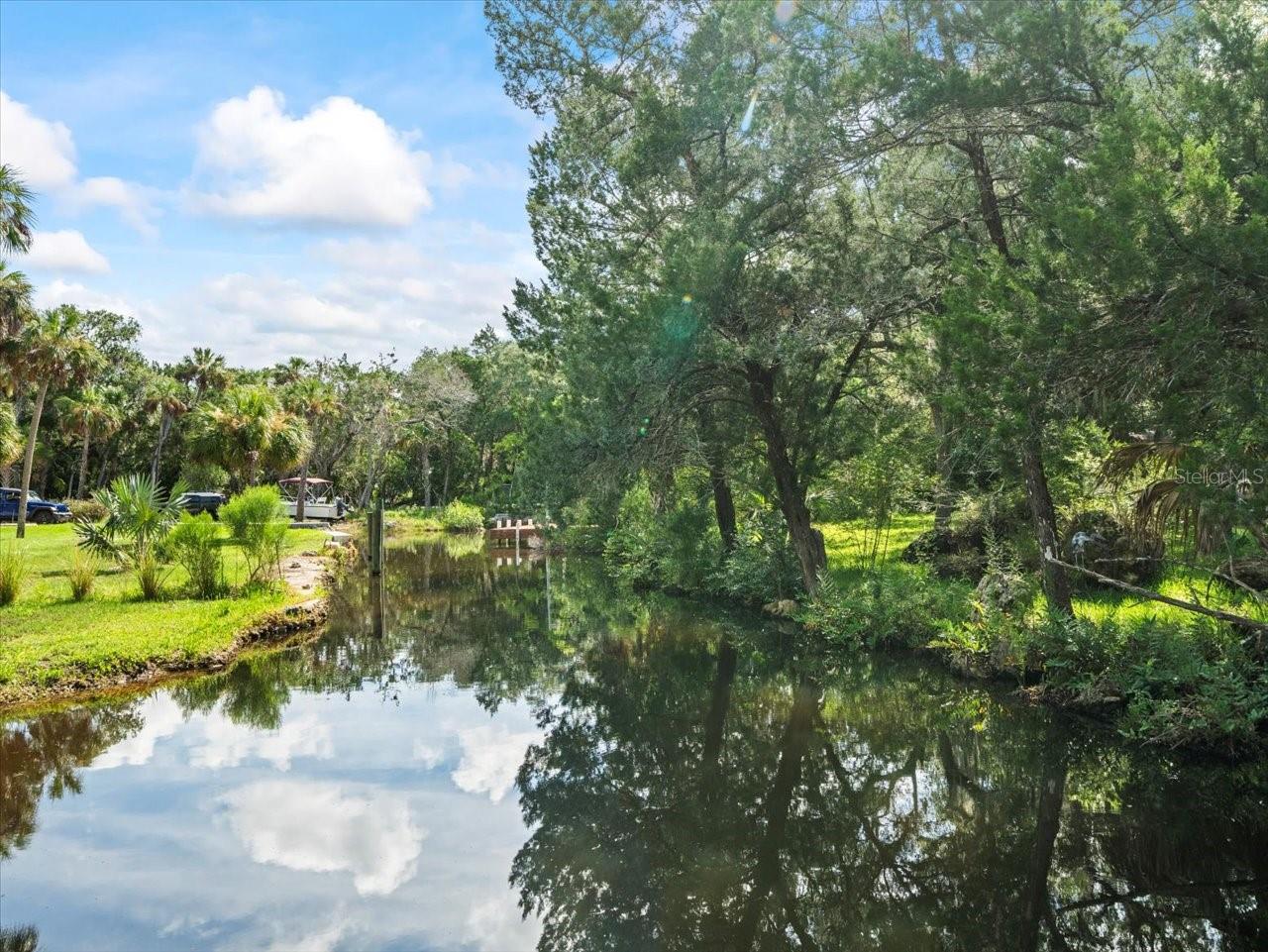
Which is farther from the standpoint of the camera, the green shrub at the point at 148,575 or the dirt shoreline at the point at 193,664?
the green shrub at the point at 148,575

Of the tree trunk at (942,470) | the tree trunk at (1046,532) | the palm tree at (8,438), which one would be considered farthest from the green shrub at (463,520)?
the tree trunk at (1046,532)

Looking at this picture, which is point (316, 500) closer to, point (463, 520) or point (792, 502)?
point (463, 520)

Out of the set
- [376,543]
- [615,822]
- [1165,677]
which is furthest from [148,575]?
[1165,677]

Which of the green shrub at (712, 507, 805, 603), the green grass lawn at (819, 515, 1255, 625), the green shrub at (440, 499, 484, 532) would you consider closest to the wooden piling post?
the green shrub at (712, 507, 805, 603)

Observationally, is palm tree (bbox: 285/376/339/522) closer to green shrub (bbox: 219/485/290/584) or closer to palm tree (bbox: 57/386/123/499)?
palm tree (bbox: 57/386/123/499)

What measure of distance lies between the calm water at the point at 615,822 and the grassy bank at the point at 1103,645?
0.46 m

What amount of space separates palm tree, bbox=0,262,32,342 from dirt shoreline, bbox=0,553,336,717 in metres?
11.9

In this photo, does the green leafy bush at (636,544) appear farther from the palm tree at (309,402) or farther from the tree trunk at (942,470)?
the palm tree at (309,402)

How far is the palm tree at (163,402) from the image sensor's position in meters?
44.5

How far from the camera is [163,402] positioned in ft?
145

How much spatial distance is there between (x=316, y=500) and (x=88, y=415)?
12.8m

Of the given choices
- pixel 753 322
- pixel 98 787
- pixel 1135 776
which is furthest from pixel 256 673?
pixel 1135 776

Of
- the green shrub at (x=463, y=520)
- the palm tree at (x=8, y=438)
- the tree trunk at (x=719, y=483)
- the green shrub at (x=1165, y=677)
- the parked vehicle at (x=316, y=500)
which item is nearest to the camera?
the green shrub at (x=1165, y=677)

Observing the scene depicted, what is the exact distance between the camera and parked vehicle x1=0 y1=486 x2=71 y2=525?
36.3 metres
